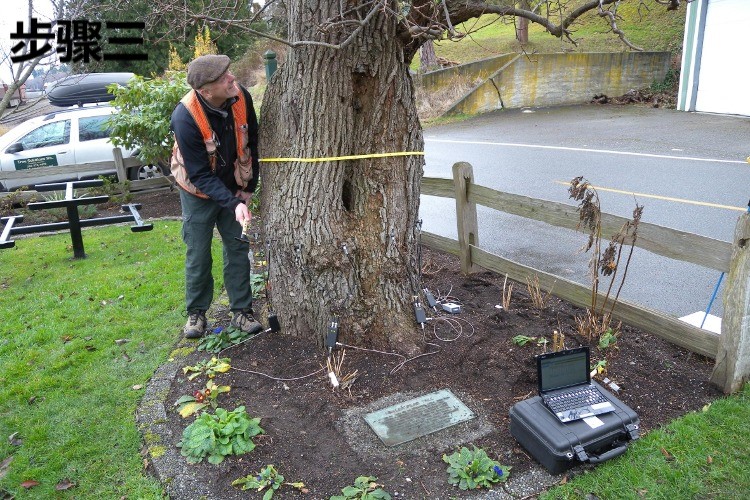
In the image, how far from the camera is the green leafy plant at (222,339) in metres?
4.43

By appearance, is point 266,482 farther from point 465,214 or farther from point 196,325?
point 465,214

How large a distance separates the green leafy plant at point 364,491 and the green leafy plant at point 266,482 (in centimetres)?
22

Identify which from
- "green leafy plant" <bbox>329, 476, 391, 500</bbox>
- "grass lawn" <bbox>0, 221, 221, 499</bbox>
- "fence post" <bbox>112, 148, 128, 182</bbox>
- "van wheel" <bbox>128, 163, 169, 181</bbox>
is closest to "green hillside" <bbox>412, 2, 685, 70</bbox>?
"van wheel" <bbox>128, 163, 169, 181</bbox>

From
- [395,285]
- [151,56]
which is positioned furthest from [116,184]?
[151,56]

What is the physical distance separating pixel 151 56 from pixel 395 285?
2160cm

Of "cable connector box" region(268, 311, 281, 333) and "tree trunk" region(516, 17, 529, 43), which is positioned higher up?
"tree trunk" region(516, 17, 529, 43)

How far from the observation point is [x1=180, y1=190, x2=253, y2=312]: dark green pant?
4.46 meters

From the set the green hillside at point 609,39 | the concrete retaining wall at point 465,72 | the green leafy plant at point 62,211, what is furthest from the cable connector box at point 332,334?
the concrete retaining wall at point 465,72

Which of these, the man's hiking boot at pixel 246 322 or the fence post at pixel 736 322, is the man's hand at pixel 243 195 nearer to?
the man's hiking boot at pixel 246 322

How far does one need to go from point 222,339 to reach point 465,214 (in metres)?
2.55

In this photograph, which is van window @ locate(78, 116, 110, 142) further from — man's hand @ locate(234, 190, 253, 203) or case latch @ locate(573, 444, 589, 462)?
case latch @ locate(573, 444, 589, 462)

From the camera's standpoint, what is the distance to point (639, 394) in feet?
11.9

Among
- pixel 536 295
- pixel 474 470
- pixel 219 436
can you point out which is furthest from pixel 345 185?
pixel 474 470

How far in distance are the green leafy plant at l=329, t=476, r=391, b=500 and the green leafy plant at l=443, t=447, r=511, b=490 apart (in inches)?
14.6
